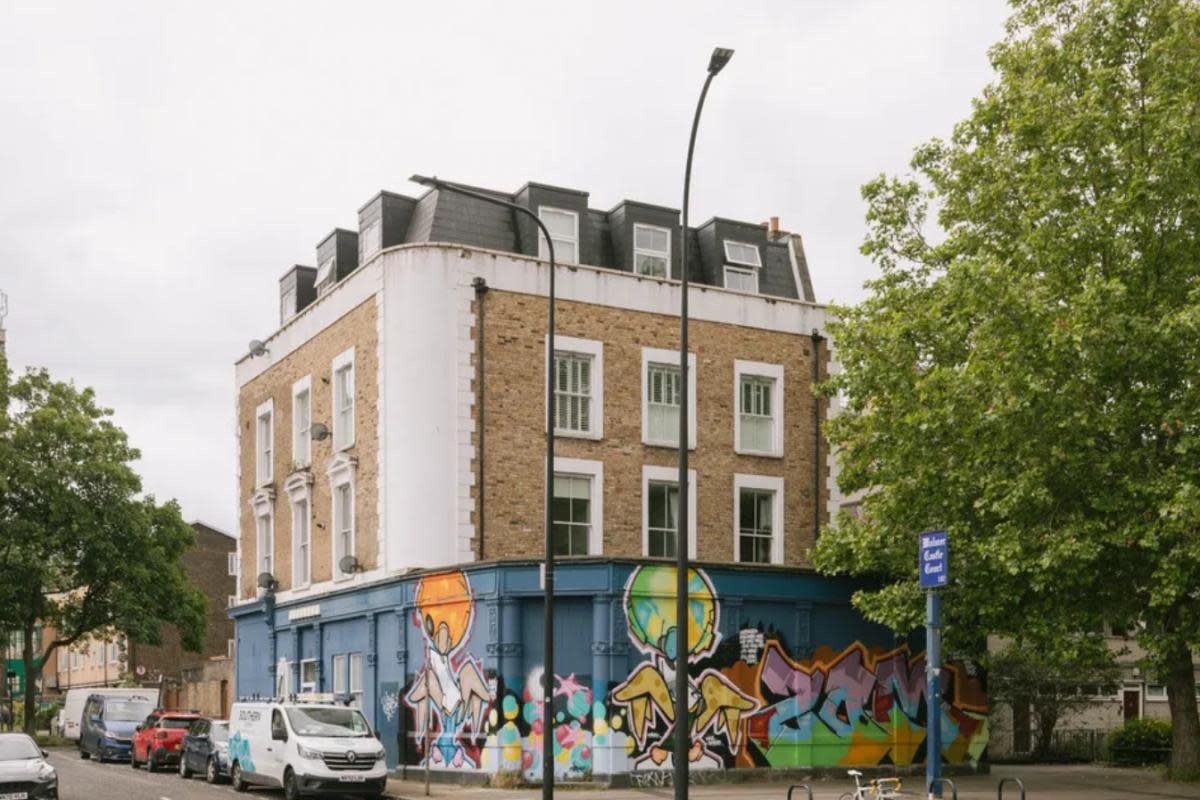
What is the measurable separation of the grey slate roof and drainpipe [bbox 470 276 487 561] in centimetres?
179

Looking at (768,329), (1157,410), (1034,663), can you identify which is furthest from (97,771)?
(1157,410)

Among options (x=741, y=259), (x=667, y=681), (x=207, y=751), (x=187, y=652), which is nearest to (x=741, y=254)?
(x=741, y=259)

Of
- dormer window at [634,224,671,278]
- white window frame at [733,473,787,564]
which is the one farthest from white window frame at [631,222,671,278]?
white window frame at [733,473,787,564]

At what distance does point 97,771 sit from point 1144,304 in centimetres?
2555

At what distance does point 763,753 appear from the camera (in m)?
27.0

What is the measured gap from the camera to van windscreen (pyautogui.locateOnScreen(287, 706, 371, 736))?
24.6 m

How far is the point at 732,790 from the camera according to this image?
2516 centimetres

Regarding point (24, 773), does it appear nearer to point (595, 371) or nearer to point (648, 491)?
point (595, 371)

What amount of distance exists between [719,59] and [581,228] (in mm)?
15637

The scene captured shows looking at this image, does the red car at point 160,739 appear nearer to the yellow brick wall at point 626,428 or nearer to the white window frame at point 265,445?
the white window frame at point 265,445

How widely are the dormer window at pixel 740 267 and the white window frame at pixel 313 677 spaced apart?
13.1m

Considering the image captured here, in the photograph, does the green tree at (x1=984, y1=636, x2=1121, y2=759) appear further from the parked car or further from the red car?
the parked car

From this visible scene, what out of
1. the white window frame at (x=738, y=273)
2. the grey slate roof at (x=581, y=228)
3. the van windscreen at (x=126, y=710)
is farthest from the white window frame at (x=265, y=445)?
the white window frame at (x=738, y=273)

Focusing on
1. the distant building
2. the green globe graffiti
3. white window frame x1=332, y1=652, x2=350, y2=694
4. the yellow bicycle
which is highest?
the green globe graffiti
